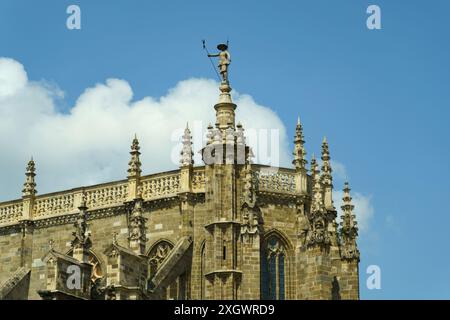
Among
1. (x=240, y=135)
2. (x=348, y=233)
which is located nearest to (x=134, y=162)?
(x=240, y=135)

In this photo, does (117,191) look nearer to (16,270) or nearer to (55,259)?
(16,270)

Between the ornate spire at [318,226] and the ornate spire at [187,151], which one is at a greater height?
the ornate spire at [187,151]

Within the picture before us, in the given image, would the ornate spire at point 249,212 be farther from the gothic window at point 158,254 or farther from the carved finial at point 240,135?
the gothic window at point 158,254

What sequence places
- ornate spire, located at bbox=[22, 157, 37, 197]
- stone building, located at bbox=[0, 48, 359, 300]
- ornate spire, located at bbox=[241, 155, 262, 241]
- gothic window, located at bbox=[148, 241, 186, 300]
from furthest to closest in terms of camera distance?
ornate spire, located at bbox=[22, 157, 37, 197] < gothic window, located at bbox=[148, 241, 186, 300] < ornate spire, located at bbox=[241, 155, 262, 241] < stone building, located at bbox=[0, 48, 359, 300]

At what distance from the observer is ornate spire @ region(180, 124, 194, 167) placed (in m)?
48.2

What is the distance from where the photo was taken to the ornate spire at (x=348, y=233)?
47438 mm

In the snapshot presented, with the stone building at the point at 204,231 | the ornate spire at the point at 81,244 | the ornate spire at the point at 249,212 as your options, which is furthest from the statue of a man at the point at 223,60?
the ornate spire at the point at 81,244

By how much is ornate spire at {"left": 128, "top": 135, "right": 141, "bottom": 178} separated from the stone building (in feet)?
0.25

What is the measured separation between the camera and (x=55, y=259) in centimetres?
3622

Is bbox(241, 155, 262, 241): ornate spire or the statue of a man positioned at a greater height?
the statue of a man

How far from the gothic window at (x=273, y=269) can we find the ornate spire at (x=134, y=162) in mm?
7716

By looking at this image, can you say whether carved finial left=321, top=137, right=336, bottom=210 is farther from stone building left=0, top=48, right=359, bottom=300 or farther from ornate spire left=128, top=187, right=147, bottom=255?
ornate spire left=128, top=187, right=147, bottom=255

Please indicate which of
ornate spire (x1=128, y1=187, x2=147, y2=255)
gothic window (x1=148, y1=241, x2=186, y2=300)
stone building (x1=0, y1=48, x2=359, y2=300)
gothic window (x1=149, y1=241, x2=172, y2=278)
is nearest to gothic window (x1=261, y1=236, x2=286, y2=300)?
stone building (x1=0, y1=48, x2=359, y2=300)
